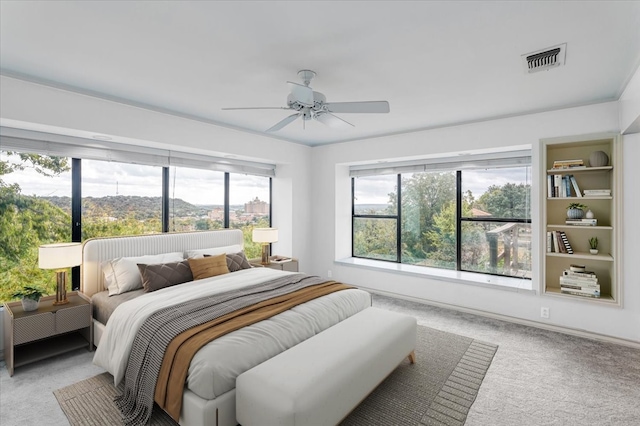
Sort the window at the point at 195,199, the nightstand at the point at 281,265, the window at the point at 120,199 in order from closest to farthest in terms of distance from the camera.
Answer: the window at the point at 120,199 < the window at the point at 195,199 < the nightstand at the point at 281,265

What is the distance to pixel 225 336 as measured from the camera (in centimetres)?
219

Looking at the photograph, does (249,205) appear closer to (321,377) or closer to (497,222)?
(497,222)

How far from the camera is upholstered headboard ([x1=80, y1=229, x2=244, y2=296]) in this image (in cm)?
343

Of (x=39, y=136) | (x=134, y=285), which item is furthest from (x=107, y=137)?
(x=134, y=285)

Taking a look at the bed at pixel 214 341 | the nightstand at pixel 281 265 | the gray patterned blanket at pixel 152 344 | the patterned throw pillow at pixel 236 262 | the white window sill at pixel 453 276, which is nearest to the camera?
the bed at pixel 214 341

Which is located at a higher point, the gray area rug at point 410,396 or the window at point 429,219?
the window at point 429,219

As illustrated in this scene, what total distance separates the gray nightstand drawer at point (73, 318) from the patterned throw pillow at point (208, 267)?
1.01 metres

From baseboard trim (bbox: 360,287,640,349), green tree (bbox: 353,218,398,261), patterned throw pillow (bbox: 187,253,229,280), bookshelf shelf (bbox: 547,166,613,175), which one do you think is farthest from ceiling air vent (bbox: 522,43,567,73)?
patterned throw pillow (bbox: 187,253,229,280)

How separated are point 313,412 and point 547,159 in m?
3.86

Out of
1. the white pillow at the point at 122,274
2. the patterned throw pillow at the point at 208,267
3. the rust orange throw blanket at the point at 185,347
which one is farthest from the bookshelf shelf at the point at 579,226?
the white pillow at the point at 122,274

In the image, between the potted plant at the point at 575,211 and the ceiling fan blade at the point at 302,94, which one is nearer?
the ceiling fan blade at the point at 302,94

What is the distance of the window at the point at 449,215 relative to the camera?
439 centimetres

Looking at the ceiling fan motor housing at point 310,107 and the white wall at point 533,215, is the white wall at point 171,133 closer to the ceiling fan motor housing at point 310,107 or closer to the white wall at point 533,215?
the white wall at point 533,215

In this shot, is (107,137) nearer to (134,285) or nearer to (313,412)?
(134,285)
